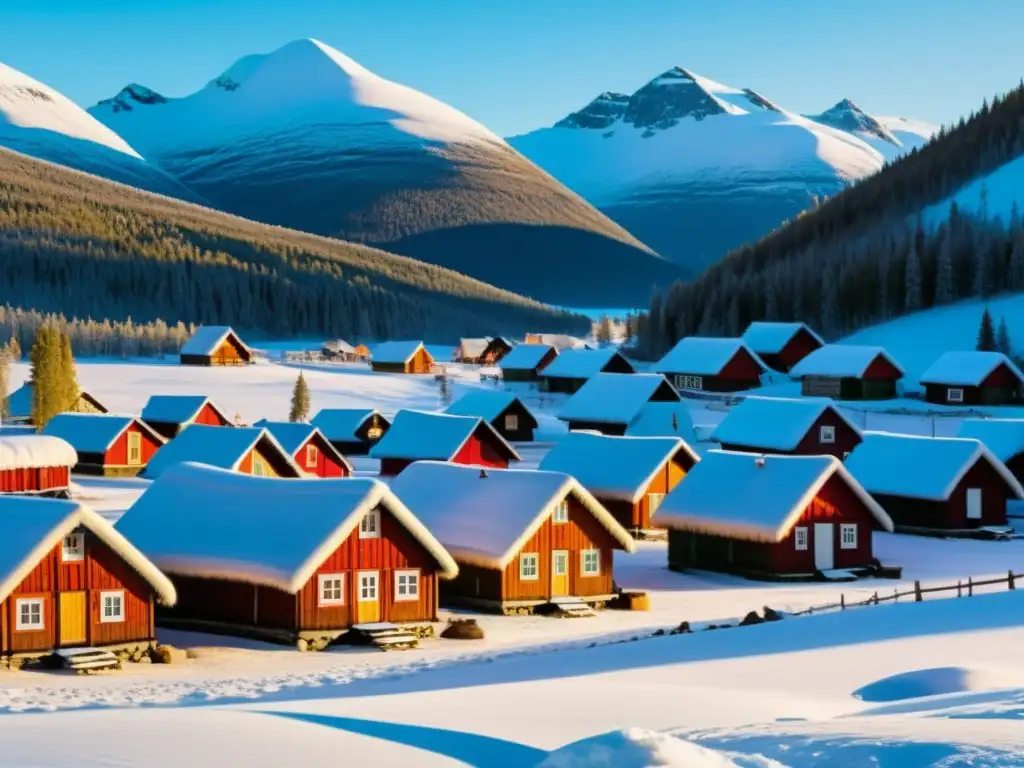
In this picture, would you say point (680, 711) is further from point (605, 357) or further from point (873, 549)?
point (605, 357)

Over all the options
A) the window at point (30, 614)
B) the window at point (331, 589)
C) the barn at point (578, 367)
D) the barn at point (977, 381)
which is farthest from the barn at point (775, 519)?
the barn at point (578, 367)

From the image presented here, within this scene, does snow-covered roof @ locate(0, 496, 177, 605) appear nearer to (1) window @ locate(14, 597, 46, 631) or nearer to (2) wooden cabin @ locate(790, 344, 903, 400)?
(1) window @ locate(14, 597, 46, 631)

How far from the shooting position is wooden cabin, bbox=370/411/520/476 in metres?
62.2

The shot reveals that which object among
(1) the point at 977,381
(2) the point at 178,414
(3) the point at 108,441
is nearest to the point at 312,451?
(3) the point at 108,441

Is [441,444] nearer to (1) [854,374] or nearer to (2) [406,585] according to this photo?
(2) [406,585]

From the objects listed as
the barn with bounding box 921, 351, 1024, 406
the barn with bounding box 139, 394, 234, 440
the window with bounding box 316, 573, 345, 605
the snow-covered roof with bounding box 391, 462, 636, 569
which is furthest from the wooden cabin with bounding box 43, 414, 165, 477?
the barn with bounding box 921, 351, 1024, 406

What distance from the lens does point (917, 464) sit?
52.9m

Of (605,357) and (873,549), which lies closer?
(873,549)

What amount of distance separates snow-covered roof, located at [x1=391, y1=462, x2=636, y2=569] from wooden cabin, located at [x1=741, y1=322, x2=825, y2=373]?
261 feet

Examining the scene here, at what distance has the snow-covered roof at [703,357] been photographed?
353 feet

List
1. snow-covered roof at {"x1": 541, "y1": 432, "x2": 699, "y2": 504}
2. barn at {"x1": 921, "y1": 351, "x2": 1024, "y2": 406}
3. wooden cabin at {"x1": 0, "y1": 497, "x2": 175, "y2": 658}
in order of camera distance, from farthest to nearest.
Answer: barn at {"x1": 921, "y1": 351, "x2": 1024, "y2": 406} → snow-covered roof at {"x1": 541, "y1": 432, "x2": 699, "y2": 504} → wooden cabin at {"x1": 0, "y1": 497, "x2": 175, "y2": 658}

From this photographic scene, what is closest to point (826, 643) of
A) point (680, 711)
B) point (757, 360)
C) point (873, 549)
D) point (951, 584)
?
point (680, 711)

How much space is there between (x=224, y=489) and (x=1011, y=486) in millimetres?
27192

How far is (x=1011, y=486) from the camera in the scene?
170ft
